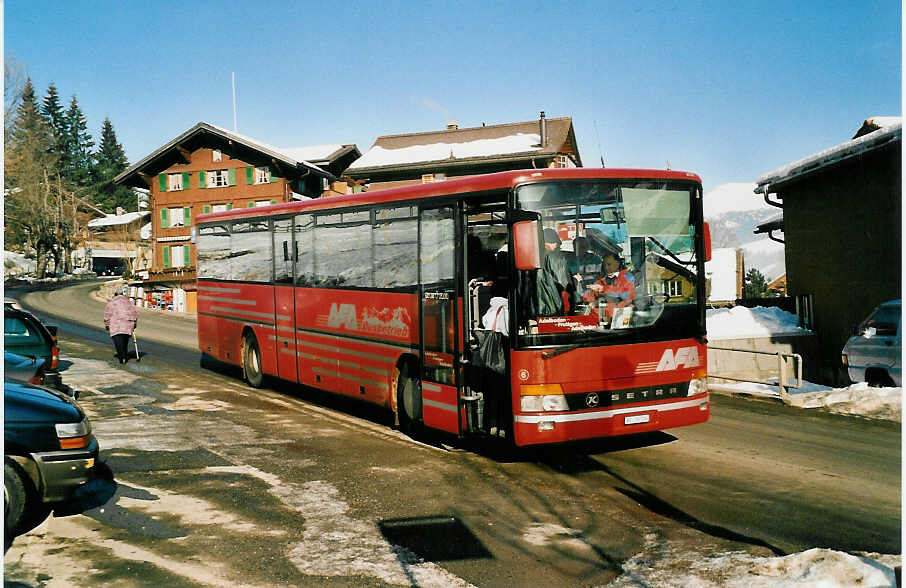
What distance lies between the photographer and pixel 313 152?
59625mm

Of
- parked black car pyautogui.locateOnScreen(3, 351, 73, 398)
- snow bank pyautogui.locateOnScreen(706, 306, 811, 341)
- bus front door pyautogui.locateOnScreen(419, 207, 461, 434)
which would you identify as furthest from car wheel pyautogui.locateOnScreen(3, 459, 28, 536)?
snow bank pyautogui.locateOnScreen(706, 306, 811, 341)

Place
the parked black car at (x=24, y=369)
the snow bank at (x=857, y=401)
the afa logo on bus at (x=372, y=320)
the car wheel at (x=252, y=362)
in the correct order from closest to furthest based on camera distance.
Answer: the parked black car at (x=24, y=369) → the afa logo on bus at (x=372, y=320) → the snow bank at (x=857, y=401) → the car wheel at (x=252, y=362)

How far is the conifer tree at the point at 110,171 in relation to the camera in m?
104

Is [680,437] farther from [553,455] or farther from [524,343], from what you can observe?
[524,343]

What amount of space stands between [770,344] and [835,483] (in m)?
11.5

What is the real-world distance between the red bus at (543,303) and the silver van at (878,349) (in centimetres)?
635

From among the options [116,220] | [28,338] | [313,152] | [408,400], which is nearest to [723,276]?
[313,152]

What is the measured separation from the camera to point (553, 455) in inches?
381

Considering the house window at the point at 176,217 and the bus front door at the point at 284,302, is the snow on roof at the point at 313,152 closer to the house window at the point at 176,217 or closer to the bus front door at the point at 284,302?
the house window at the point at 176,217

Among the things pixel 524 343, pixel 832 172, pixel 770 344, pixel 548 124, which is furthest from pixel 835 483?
pixel 548 124

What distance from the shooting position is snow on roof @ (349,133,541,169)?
51906 mm

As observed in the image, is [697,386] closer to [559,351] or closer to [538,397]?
[559,351]

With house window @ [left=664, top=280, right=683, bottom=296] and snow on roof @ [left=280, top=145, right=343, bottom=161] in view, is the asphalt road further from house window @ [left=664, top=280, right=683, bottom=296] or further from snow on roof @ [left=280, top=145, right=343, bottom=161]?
snow on roof @ [left=280, top=145, right=343, bottom=161]

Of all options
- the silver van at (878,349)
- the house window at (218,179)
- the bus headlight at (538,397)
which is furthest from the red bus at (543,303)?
the house window at (218,179)
